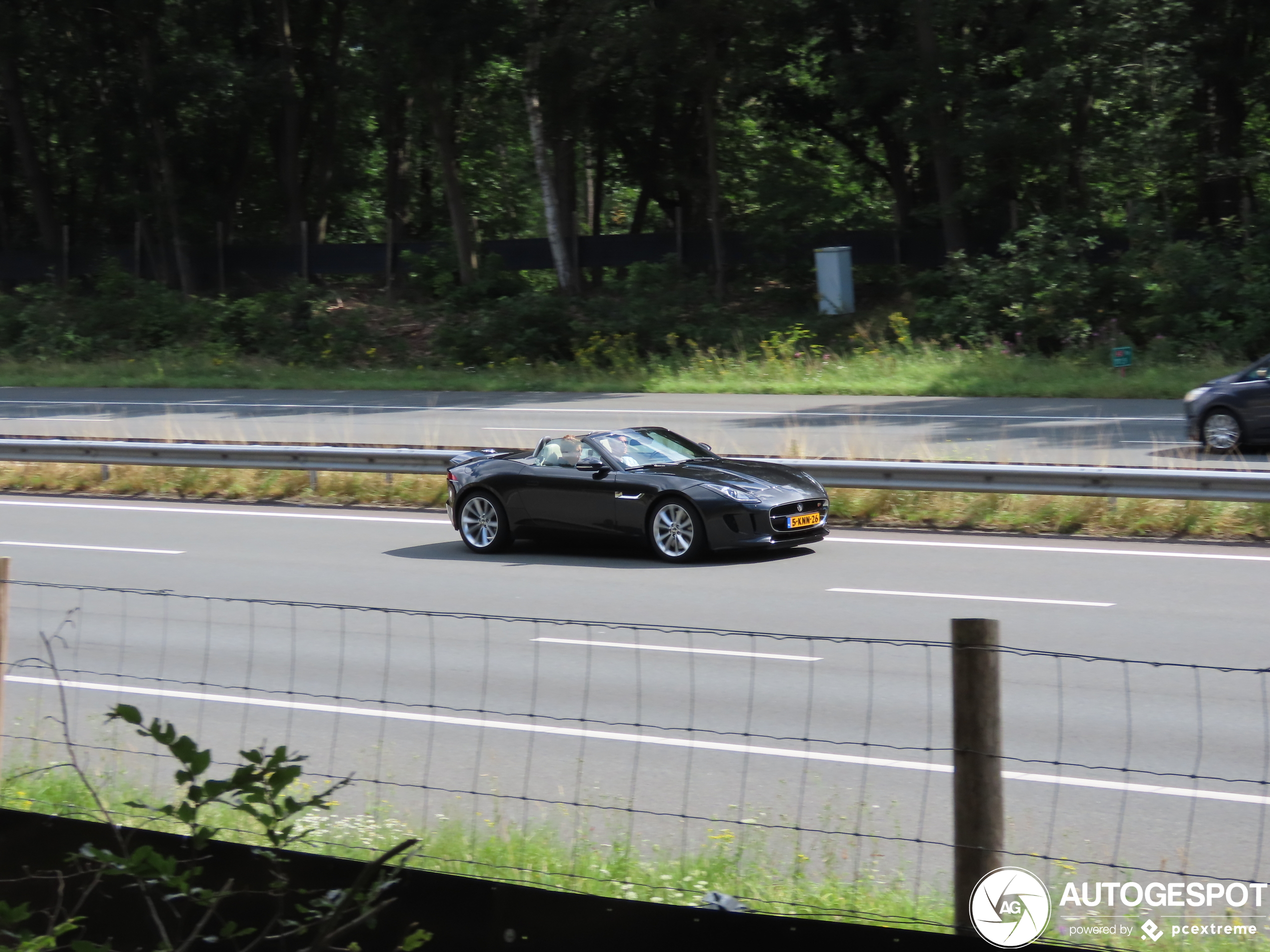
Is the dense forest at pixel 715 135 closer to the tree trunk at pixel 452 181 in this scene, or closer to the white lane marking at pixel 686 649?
the tree trunk at pixel 452 181

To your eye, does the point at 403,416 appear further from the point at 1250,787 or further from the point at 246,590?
the point at 1250,787

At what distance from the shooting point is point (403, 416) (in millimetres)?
25578

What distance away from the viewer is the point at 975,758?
355 cm

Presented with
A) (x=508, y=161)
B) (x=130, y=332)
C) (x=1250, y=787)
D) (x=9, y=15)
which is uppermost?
(x=9, y=15)

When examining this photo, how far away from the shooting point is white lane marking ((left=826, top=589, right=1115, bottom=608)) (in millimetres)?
10438

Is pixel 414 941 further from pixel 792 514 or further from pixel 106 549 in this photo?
pixel 106 549

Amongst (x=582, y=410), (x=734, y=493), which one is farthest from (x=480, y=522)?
(x=582, y=410)

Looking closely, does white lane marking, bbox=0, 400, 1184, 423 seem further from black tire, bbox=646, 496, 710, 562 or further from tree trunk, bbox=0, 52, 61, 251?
tree trunk, bbox=0, 52, 61, 251

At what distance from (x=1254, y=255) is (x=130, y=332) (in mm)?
30615

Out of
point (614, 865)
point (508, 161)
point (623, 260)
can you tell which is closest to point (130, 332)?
point (623, 260)

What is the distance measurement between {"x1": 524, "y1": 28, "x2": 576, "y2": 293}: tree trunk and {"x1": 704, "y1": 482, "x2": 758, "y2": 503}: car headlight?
89.3 ft

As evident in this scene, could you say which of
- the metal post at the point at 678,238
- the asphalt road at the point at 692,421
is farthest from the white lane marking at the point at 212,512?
the metal post at the point at 678,238

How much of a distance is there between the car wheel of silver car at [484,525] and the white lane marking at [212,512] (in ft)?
6.71

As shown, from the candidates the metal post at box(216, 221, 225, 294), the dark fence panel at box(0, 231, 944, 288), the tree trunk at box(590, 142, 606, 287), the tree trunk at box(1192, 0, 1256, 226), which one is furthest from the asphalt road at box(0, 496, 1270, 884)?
the metal post at box(216, 221, 225, 294)
